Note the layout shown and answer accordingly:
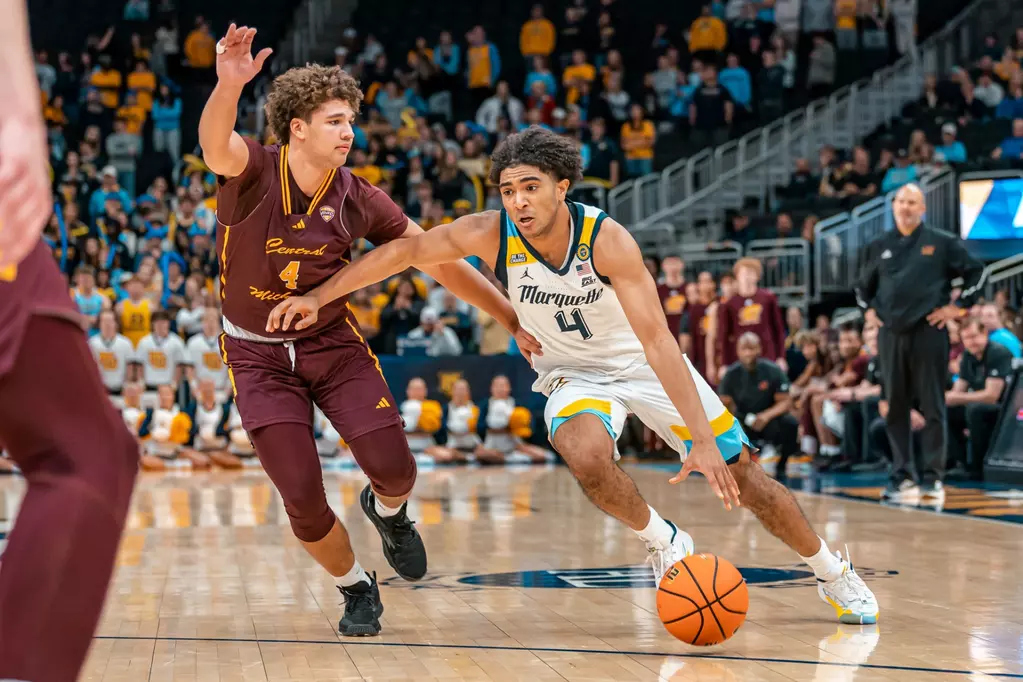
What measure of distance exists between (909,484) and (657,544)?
540 cm

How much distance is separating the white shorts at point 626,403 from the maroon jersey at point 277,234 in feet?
3.13

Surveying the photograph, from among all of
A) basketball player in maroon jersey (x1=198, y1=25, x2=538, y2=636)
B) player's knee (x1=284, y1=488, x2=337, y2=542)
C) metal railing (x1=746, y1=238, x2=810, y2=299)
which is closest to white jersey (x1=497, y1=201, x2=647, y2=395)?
basketball player in maroon jersey (x1=198, y1=25, x2=538, y2=636)

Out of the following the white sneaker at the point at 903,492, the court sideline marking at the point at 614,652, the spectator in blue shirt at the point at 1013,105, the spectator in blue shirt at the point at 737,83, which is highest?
the spectator in blue shirt at the point at 737,83

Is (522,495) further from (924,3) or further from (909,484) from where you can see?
(924,3)

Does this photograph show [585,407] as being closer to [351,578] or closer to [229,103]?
[351,578]

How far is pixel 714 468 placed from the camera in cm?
446

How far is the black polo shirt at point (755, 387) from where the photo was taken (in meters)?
13.0

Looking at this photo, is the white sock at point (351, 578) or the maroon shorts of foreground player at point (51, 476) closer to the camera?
the maroon shorts of foreground player at point (51, 476)

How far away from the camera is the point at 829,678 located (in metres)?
4.20

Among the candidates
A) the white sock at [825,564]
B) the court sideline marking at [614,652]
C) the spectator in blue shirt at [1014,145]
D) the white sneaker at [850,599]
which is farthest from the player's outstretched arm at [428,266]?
the spectator in blue shirt at [1014,145]

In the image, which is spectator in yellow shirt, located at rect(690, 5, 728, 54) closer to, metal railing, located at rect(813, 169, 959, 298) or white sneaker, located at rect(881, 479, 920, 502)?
metal railing, located at rect(813, 169, 959, 298)

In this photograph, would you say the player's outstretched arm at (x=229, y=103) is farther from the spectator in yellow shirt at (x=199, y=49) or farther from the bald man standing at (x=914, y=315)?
the spectator in yellow shirt at (x=199, y=49)

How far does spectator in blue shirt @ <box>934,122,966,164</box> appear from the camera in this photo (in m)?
18.3

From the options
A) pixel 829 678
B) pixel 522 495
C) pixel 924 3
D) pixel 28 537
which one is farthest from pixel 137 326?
pixel 924 3
